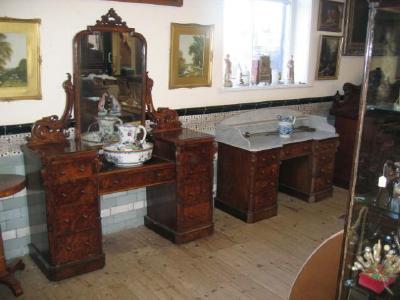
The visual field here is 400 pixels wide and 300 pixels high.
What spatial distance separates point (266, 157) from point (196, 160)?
2.65ft

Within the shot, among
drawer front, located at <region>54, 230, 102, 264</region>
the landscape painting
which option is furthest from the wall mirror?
drawer front, located at <region>54, 230, 102, 264</region>

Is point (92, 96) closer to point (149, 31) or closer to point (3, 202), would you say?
point (149, 31)

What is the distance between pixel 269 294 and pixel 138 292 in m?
0.90

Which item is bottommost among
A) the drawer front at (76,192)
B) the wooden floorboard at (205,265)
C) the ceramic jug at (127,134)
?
the wooden floorboard at (205,265)

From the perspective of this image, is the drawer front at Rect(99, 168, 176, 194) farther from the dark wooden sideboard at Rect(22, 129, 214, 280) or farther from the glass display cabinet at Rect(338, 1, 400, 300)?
the glass display cabinet at Rect(338, 1, 400, 300)

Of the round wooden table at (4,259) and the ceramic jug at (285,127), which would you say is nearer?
the round wooden table at (4,259)

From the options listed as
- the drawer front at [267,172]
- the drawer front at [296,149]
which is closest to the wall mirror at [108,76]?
the drawer front at [267,172]

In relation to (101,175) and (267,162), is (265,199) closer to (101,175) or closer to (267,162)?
(267,162)

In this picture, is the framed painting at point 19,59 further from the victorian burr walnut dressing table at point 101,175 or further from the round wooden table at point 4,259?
the round wooden table at point 4,259

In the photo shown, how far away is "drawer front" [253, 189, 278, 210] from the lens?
415 cm

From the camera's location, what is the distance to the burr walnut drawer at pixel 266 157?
402 centimetres

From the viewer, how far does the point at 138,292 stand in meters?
3.01

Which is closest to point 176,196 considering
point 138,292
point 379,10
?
point 138,292

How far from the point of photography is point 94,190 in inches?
123
